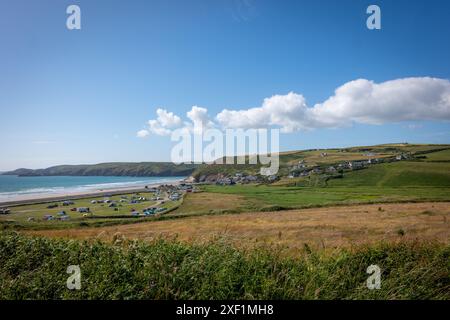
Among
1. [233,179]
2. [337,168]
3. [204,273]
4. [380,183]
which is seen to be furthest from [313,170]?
[204,273]

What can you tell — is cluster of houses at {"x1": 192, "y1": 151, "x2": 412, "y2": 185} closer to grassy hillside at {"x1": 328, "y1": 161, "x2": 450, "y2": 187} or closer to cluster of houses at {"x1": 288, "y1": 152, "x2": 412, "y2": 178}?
cluster of houses at {"x1": 288, "y1": 152, "x2": 412, "y2": 178}

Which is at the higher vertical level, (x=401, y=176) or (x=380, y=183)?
(x=401, y=176)

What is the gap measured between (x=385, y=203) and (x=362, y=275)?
2465 inches

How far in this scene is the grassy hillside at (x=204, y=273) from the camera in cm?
502

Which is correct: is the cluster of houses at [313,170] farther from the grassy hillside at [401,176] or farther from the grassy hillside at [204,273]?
the grassy hillside at [204,273]

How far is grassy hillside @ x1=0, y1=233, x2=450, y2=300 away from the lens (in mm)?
5016

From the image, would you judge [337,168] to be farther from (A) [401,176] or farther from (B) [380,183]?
(B) [380,183]

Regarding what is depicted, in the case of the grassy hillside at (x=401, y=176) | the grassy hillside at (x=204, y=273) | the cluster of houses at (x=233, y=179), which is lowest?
the cluster of houses at (x=233, y=179)

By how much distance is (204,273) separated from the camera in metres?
5.47

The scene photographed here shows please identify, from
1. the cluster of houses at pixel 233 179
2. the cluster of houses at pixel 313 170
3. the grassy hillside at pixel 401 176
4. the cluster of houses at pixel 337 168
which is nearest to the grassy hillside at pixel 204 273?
the grassy hillside at pixel 401 176

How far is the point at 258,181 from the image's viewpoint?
144625 millimetres

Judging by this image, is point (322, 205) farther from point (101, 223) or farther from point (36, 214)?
point (36, 214)

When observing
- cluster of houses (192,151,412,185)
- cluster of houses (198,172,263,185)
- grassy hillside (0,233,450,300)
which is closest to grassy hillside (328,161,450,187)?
cluster of houses (192,151,412,185)
